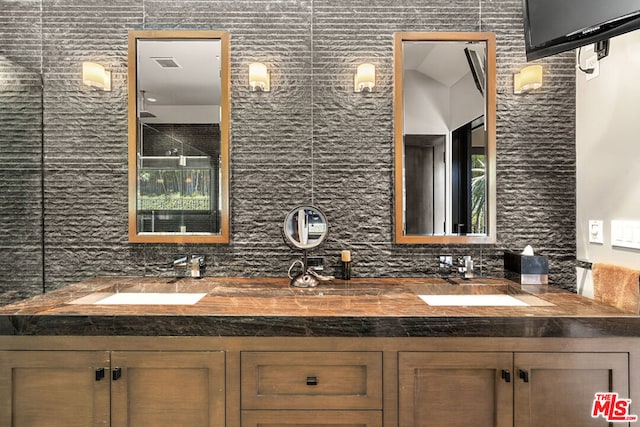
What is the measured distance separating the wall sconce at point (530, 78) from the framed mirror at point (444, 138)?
16 cm

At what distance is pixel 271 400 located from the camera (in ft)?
4.68

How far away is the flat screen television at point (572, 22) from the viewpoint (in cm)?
145

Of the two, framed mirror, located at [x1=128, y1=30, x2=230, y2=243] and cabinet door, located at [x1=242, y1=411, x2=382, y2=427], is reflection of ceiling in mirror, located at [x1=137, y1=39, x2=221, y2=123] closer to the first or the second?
framed mirror, located at [x1=128, y1=30, x2=230, y2=243]

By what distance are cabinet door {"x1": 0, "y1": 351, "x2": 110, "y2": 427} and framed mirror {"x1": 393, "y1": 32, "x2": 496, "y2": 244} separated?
1.51 metres

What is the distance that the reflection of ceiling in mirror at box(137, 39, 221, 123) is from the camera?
2.08m

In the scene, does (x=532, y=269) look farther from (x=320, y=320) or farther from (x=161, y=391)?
(x=161, y=391)

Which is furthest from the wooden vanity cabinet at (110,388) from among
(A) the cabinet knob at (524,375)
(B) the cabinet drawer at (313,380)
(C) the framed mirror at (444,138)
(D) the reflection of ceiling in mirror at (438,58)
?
(D) the reflection of ceiling in mirror at (438,58)

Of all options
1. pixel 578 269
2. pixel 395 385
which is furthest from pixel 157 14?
pixel 578 269

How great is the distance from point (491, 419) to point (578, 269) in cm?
110

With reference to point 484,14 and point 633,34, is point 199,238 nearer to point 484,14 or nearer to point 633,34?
point 484,14

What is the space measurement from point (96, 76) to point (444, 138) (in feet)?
6.28

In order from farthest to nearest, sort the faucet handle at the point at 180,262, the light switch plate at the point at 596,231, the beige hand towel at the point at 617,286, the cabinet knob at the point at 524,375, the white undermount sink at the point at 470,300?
1. the faucet handle at the point at 180,262
2. the light switch plate at the point at 596,231
3. the white undermount sink at the point at 470,300
4. the beige hand towel at the point at 617,286
5. the cabinet knob at the point at 524,375

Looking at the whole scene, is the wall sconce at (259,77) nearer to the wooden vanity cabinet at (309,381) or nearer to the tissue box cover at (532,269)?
the wooden vanity cabinet at (309,381)

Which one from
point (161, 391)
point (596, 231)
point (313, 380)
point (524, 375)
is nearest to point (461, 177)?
point (596, 231)
